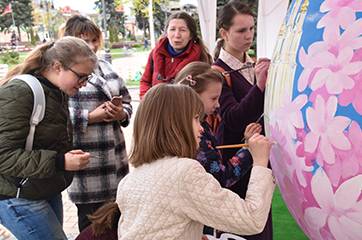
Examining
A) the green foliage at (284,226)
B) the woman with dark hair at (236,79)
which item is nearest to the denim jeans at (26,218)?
the woman with dark hair at (236,79)

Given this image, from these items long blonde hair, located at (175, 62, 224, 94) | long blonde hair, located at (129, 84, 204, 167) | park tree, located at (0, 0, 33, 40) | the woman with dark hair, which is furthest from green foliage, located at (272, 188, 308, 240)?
park tree, located at (0, 0, 33, 40)

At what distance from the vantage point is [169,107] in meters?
1.28

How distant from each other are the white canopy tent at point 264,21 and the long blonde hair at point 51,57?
8.11 ft

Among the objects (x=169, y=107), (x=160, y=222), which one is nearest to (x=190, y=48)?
(x=169, y=107)

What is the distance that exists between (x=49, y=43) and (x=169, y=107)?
748mm

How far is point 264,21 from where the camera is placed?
422 cm

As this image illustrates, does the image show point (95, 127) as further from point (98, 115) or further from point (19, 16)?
point (19, 16)

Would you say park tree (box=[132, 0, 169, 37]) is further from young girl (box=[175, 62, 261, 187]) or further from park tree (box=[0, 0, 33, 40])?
young girl (box=[175, 62, 261, 187])

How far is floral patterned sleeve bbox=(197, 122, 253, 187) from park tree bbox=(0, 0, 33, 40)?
37.5 feet

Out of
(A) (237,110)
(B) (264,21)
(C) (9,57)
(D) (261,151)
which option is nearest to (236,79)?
(A) (237,110)

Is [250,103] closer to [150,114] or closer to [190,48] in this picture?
[150,114]

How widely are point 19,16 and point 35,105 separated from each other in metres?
11.6

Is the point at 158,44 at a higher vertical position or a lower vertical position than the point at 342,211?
higher

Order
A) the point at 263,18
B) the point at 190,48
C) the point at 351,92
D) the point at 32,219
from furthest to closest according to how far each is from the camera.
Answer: the point at 263,18, the point at 190,48, the point at 32,219, the point at 351,92
